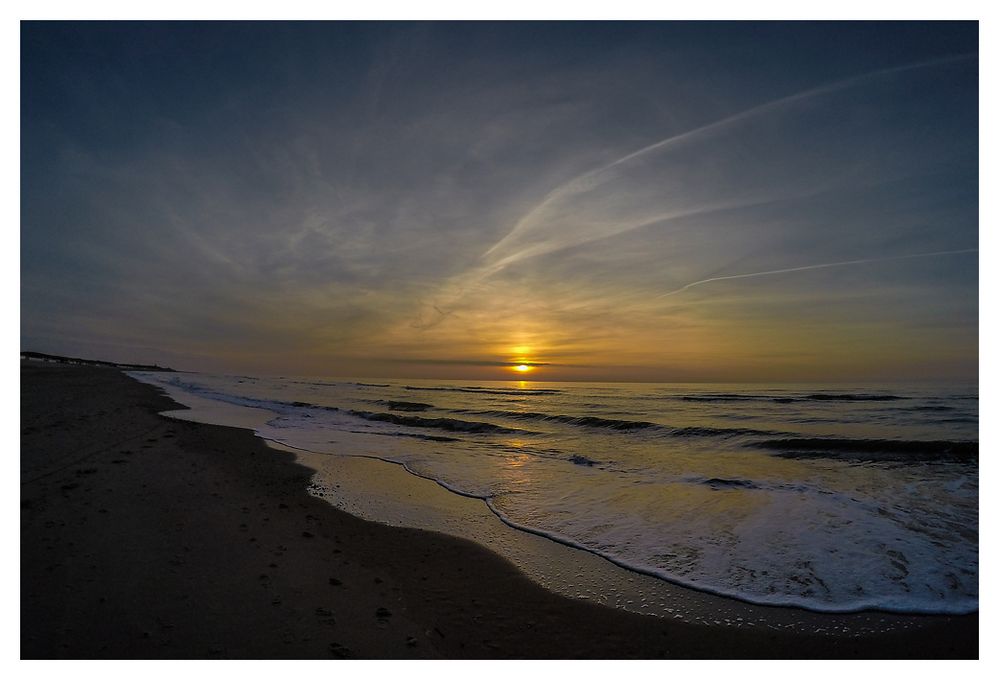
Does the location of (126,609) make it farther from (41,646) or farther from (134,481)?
(134,481)

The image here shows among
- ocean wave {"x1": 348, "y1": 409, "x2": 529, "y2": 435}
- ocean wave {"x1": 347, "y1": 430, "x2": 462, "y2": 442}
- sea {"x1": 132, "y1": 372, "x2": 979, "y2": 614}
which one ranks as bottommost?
ocean wave {"x1": 348, "y1": 409, "x2": 529, "y2": 435}

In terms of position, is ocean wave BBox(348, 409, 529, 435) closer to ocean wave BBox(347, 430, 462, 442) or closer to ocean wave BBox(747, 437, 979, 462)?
ocean wave BBox(347, 430, 462, 442)

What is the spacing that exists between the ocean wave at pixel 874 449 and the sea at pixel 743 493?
0.08 m

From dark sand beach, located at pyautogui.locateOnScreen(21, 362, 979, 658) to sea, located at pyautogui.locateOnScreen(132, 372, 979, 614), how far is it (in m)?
1.04

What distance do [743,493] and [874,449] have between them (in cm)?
1109

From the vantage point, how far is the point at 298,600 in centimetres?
499

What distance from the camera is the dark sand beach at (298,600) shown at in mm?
4254

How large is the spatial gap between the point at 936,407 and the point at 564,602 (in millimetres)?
37370

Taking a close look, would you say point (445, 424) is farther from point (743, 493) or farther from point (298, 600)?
point (298, 600)

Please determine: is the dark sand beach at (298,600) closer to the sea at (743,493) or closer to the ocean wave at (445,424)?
the sea at (743,493)

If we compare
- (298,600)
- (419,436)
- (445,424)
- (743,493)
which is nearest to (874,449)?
(743,493)

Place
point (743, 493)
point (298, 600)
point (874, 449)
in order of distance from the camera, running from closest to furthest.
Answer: point (298, 600), point (743, 493), point (874, 449)

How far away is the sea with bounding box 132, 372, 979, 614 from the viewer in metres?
6.17

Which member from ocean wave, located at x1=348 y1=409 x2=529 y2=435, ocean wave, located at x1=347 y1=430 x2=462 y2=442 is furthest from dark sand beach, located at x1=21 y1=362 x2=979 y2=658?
ocean wave, located at x1=348 y1=409 x2=529 y2=435
